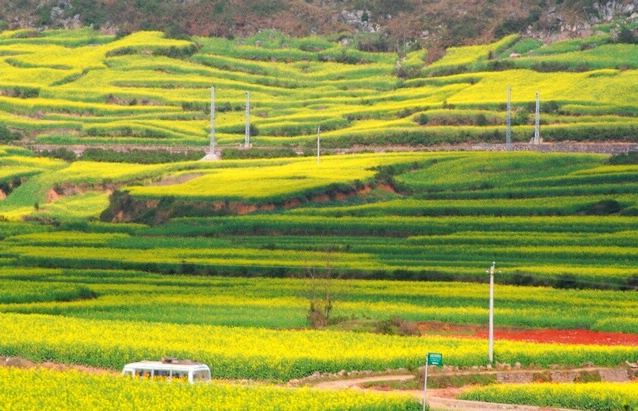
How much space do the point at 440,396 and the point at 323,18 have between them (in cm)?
10945

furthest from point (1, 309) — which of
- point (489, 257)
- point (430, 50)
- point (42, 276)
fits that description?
point (430, 50)

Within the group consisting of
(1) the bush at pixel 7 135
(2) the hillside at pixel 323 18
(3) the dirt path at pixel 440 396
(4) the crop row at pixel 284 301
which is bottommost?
(3) the dirt path at pixel 440 396

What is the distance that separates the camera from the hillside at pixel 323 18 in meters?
139

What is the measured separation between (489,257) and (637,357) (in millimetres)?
21509

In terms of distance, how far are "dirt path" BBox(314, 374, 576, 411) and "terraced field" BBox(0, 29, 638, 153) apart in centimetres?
6474

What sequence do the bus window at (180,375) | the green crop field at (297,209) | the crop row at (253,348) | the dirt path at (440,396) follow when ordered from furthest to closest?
the green crop field at (297,209)
the crop row at (253,348)
the dirt path at (440,396)
the bus window at (180,375)

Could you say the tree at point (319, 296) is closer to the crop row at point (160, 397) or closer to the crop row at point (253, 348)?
the crop row at point (253, 348)

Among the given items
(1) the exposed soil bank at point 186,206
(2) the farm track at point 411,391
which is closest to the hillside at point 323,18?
(1) the exposed soil bank at point 186,206

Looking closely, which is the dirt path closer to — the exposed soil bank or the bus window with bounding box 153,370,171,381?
the bus window with bounding box 153,370,171,381

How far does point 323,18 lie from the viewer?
147000 mm

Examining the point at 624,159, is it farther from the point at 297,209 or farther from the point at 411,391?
the point at 411,391

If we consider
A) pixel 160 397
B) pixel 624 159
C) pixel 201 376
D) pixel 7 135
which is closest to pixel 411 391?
pixel 201 376

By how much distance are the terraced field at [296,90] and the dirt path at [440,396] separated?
212 feet

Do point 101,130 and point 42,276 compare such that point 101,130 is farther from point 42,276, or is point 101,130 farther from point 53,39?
point 42,276
